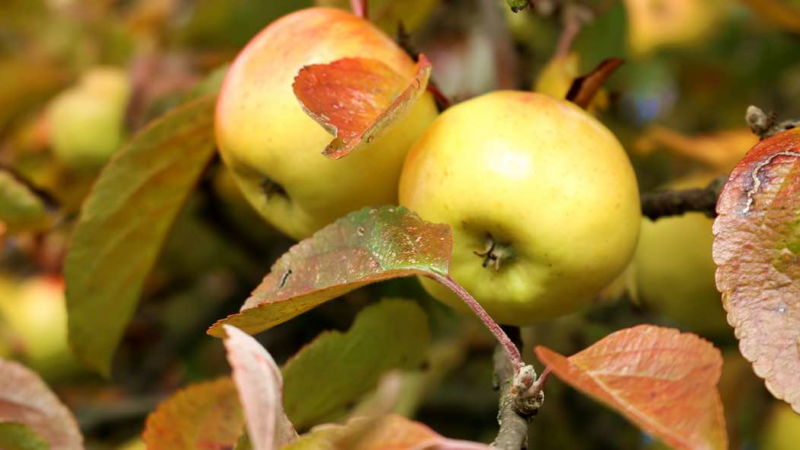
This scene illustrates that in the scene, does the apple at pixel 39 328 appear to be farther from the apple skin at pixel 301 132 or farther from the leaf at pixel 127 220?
the apple skin at pixel 301 132

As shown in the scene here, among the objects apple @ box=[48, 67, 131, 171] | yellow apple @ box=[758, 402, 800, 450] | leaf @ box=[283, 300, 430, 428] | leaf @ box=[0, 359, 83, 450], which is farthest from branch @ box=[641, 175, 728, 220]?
apple @ box=[48, 67, 131, 171]

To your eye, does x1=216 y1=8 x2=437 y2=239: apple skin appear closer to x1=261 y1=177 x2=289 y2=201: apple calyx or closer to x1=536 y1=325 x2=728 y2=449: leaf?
x1=261 y1=177 x2=289 y2=201: apple calyx

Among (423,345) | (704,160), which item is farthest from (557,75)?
(423,345)

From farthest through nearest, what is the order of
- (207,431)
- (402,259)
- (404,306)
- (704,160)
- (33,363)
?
(33,363) → (704,160) → (404,306) → (207,431) → (402,259)

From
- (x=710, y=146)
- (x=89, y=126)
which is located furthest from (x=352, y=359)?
(x=89, y=126)

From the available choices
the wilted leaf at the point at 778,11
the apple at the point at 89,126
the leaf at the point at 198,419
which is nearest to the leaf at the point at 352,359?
the leaf at the point at 198,419

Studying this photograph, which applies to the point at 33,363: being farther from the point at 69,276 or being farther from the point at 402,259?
the point at 402,259

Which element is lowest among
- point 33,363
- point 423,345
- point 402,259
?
point 33,363
